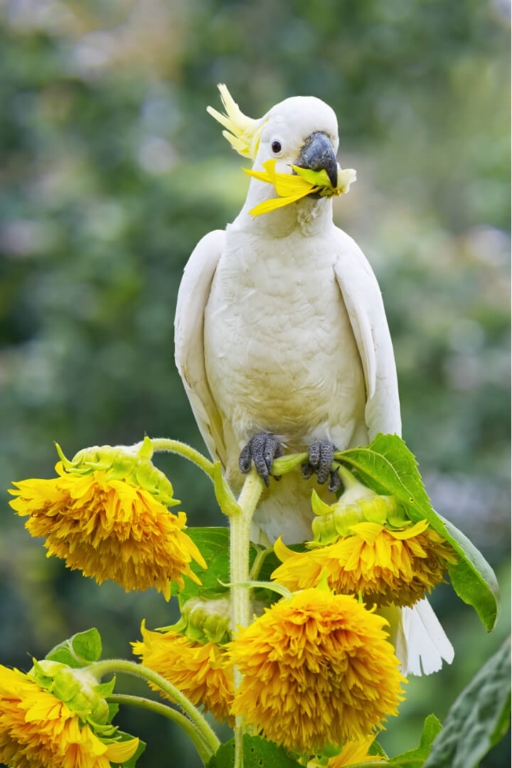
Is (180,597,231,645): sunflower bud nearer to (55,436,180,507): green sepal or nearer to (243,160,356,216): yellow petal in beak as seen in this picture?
(55,436,180,507): green sepal

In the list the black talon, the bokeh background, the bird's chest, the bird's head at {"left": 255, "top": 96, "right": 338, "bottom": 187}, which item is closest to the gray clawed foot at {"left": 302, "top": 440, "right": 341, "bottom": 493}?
the black talon

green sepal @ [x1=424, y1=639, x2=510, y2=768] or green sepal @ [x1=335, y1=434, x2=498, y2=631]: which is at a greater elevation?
green sepal @ [x1=335, y1=434, x2=498, y2=631]

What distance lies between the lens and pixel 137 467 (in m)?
0.82

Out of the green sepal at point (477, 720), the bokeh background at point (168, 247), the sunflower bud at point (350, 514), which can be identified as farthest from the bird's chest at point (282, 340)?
the bokeh background at point (168, 247)

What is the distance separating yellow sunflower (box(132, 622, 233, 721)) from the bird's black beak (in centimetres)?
55

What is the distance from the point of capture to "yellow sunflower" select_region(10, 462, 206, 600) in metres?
0.79

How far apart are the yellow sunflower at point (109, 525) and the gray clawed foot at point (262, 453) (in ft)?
0.85

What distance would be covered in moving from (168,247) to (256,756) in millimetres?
4114

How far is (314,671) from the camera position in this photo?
708mm

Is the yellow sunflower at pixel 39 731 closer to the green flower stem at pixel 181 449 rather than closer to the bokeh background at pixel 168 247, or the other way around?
the green flower stem at pixel 181 449

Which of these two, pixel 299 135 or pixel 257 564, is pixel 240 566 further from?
pixel 299 135

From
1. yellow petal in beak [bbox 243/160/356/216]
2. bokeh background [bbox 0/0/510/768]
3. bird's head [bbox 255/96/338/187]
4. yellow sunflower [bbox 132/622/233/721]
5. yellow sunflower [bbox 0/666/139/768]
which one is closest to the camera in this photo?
yellow sunflower [bbox 0/666/139/768]

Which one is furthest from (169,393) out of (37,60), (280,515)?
(280,515)

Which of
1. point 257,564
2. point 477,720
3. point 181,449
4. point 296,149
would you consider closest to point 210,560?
point 257,564
